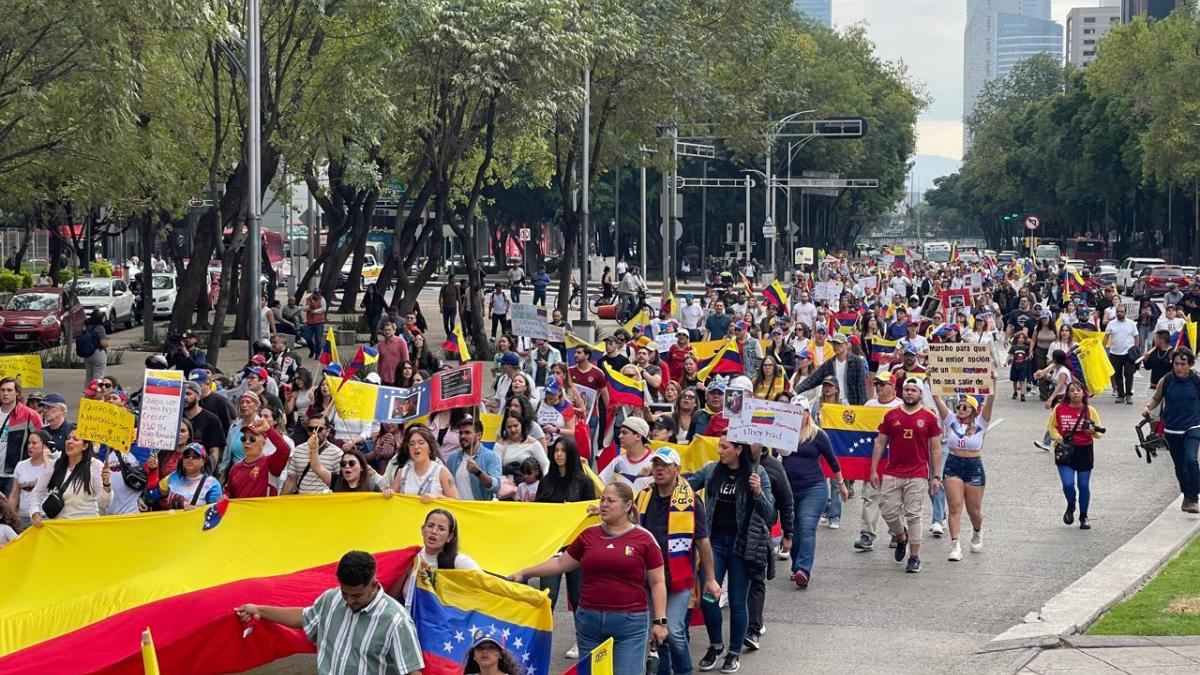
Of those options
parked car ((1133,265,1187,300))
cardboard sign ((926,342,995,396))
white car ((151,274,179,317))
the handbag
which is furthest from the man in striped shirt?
parked car ((1133,265,1187,300))

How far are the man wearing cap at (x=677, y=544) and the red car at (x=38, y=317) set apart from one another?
29.8 metres

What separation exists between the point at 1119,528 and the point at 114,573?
909cm

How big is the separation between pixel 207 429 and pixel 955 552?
19.6ft

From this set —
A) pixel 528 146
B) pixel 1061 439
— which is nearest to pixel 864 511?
pixel 1061 439

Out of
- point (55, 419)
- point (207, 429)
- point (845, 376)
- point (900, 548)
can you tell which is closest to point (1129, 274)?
point (845, 376)

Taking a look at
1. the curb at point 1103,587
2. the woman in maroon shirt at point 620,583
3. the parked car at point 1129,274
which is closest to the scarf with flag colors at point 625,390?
the curb at point 1103,587

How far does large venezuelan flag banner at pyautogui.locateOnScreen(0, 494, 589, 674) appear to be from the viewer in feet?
29.8

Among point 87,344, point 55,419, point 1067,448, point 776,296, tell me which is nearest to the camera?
point 55,419

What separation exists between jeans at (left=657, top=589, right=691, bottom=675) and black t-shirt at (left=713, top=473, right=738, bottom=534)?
0.83m

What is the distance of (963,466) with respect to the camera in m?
14.0

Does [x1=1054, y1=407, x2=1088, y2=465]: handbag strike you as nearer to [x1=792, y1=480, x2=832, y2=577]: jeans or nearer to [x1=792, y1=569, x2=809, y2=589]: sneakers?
[x1=792, y1=480, x2=832, y2=577]: jeans

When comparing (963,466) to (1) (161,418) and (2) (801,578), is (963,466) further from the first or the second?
(1) (161,418)

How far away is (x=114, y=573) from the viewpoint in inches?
394

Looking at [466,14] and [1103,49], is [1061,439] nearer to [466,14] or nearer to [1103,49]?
[466,14]
